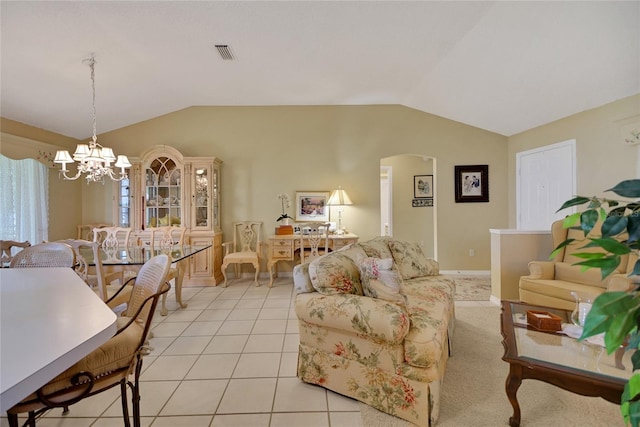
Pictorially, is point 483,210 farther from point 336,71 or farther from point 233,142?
point 233,142

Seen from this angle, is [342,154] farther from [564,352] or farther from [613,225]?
[613,225]

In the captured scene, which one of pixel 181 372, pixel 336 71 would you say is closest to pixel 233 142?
pixel 336 71

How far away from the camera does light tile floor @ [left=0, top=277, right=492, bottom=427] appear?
1.64 m

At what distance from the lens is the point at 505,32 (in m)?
2.77

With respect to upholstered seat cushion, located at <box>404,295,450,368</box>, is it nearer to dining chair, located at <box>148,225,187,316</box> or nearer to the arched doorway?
dining chair, located at <box>148,225,187,316</box>

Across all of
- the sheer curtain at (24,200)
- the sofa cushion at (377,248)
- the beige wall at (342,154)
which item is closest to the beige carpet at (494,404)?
the sofa cushion at (377,248)

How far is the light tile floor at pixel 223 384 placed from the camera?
5.38 feet

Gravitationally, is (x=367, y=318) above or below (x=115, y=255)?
below

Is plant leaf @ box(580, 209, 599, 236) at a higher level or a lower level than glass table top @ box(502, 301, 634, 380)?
higher

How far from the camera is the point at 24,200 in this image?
3.59 metres

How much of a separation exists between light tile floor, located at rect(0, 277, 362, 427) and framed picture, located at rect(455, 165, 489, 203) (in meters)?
3.58

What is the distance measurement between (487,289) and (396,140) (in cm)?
269

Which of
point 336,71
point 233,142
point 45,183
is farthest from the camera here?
point 233,142

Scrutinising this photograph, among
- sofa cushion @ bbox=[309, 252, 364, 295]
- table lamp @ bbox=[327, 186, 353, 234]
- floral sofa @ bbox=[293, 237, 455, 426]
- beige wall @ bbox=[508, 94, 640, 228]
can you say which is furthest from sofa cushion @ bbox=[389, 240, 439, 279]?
beige wall @ bbox=[508, 94, 640, 228]
